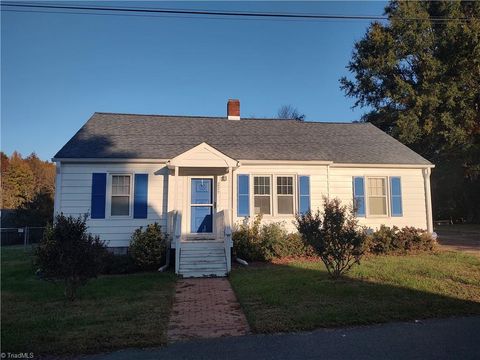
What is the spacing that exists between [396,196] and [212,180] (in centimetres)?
721

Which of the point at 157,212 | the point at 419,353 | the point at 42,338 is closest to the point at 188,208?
the point at 157,212

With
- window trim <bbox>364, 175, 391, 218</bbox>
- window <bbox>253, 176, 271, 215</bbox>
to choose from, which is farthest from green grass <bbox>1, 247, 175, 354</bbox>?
window trim <bbox>364, 175, 391, 218</bbox>

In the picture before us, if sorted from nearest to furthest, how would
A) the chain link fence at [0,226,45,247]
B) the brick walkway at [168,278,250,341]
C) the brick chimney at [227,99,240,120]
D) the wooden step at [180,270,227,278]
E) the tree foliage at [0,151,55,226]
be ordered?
1. the brick walkway at [168,278,250,341]
2. the wooden step at [180,270,227,278]
3. the brick chimney at [227,99,240,120]
4. the chain link fence at [0,226,45,247]
5. the tree foliage at [0,151,55,226]

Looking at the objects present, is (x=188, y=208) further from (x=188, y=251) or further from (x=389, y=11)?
(x=389, y=11)

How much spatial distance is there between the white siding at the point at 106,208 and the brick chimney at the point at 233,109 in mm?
6219

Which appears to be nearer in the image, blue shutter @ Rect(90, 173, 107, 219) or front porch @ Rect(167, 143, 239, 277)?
front porch @ Rect(167, 143, 239, 277)

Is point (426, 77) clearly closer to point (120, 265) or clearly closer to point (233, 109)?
point (233, 109)

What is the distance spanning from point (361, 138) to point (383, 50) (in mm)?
13609

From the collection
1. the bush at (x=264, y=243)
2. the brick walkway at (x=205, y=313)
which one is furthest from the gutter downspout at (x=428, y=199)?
the brick walkway at (x=205, y=313)

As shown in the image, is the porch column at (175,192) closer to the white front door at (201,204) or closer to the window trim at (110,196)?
the white front door at (201,204)

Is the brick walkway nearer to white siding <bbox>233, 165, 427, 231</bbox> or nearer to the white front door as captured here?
the white front door

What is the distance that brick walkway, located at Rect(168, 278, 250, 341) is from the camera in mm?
6211

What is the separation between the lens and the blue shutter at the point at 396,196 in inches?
599

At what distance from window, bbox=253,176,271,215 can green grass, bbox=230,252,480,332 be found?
8.71 feet
